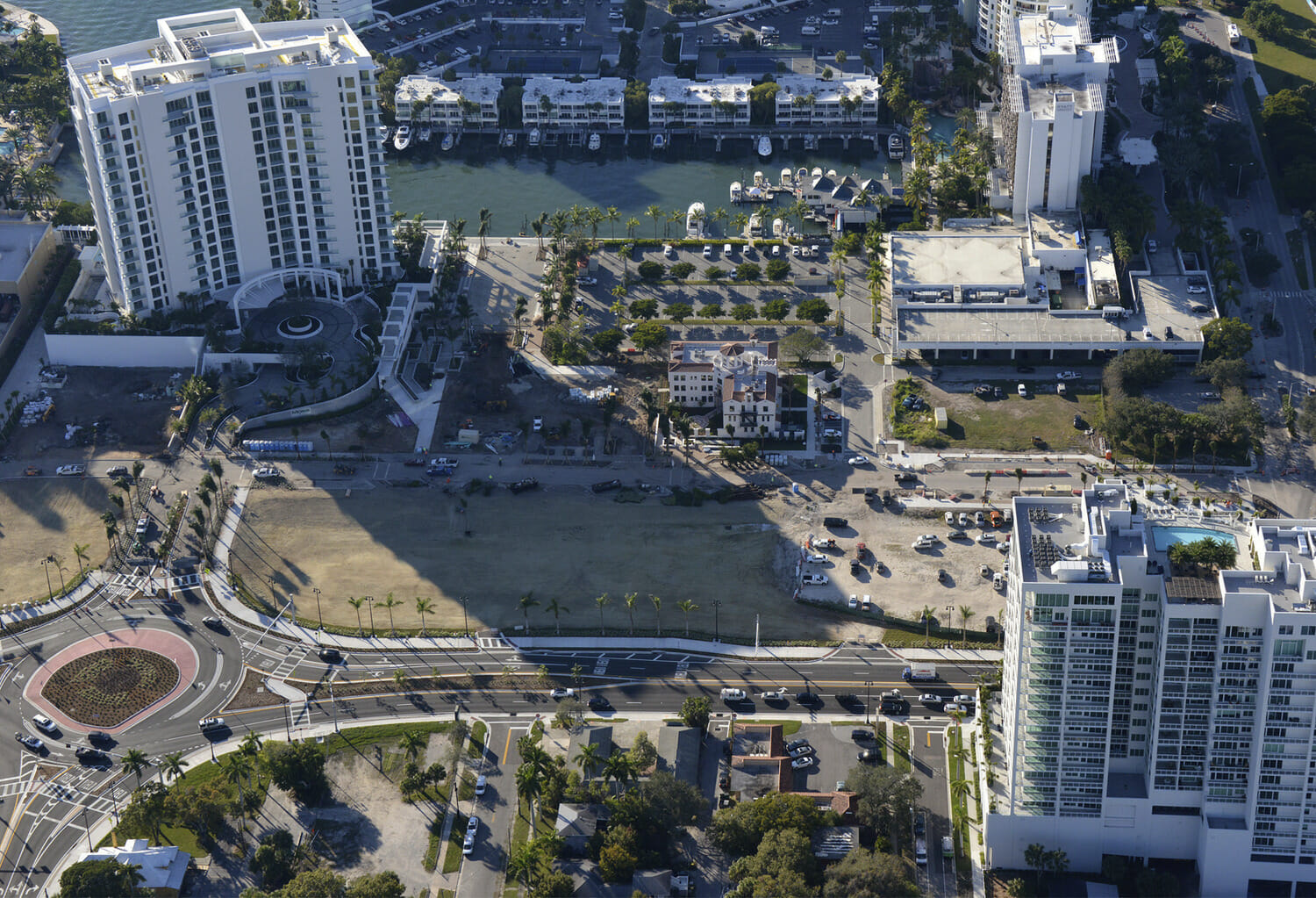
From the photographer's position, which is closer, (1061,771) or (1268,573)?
(1268,573)

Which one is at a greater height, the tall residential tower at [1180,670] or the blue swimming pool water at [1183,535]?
the blue swimming pool water at [1183,535]

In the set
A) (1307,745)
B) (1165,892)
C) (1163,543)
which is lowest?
(1165,892)

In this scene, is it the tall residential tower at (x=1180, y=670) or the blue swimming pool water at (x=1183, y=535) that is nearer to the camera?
the tall residential tower at (x=1180, y=670)

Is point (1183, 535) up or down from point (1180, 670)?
up

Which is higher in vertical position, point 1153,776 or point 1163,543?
point 1163,543

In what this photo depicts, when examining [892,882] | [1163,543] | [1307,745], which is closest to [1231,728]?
[1307,745]

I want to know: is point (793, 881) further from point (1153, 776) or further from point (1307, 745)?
point (1307, 745)

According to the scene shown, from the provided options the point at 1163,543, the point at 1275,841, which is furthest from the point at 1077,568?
the point at 1275,841

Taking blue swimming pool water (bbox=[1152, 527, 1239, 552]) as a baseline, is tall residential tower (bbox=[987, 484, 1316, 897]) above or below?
below
